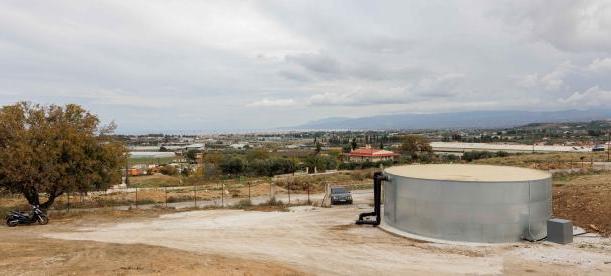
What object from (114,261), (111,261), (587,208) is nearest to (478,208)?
(587,208)

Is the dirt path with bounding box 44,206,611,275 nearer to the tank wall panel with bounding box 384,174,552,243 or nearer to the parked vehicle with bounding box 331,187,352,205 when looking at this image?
the tank wall panel with bounding box 384,174,552,243

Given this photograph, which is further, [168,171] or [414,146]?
[414,146]

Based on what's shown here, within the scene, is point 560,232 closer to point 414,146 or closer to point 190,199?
point 190,199

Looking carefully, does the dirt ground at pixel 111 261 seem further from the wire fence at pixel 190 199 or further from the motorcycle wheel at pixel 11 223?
the wire fence at pixel 190 199

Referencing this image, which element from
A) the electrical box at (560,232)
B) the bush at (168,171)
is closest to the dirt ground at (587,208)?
the electrical box at (560,232)

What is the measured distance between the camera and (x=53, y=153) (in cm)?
3133

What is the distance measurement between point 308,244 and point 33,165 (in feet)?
65.0

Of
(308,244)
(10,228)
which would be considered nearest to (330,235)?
(308,244)

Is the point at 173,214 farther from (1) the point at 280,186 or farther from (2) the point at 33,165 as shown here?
(1) the point at 280,186

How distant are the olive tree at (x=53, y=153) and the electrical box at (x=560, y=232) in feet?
95.7

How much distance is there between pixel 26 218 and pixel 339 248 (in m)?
20.6

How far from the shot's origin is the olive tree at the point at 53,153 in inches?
1206

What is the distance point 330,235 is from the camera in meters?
25.4

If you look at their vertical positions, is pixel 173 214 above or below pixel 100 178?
below
